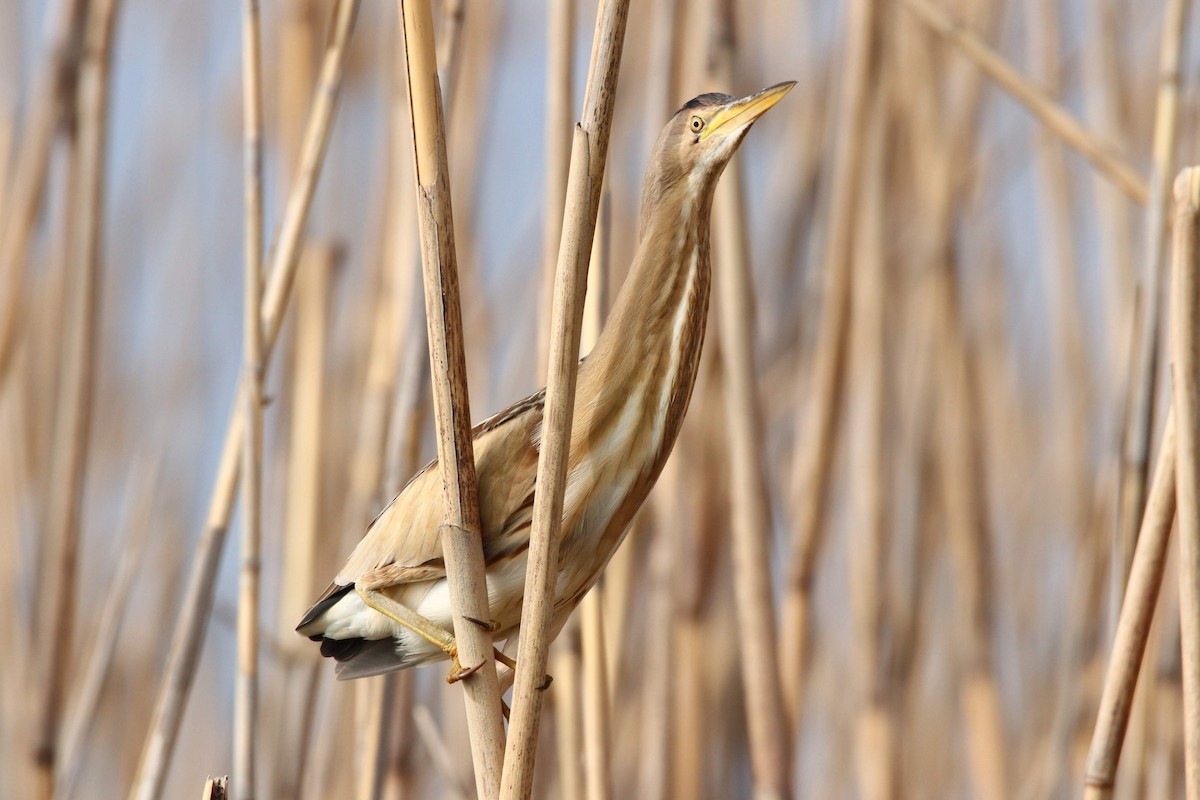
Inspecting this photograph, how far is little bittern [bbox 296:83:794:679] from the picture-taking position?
89 centimetres

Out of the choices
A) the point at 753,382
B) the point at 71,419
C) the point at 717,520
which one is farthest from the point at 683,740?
the point at 71,419

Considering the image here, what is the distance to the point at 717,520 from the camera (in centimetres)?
163

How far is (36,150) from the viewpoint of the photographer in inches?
55.4

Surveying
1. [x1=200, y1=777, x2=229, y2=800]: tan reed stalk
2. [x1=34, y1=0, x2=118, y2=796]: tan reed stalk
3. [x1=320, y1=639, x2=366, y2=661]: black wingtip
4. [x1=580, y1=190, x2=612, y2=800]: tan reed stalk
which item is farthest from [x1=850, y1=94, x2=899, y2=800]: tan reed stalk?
[x1=200, y1=777, x2=229, y2=800]: tan reed stalk

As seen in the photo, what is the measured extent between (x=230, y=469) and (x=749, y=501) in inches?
18.4

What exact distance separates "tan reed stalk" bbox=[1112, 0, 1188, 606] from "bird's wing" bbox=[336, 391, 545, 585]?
0.48 meters

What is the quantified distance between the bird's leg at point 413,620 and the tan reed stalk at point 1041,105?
808 mm

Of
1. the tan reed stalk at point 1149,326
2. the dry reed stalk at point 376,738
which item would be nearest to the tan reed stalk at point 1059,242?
the tan reed stalk at point 1149,326

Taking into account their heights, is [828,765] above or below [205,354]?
below

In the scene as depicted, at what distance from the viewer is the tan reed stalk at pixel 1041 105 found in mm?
1266

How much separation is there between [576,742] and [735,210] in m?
0.51

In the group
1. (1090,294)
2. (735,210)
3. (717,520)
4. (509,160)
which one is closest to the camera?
(735,210)

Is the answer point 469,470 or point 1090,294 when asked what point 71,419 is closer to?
point 469,470

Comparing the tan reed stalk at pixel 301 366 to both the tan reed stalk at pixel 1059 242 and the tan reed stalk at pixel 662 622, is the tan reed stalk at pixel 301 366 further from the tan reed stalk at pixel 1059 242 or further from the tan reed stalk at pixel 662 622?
the tan reed stalk at pixel 1059 242
